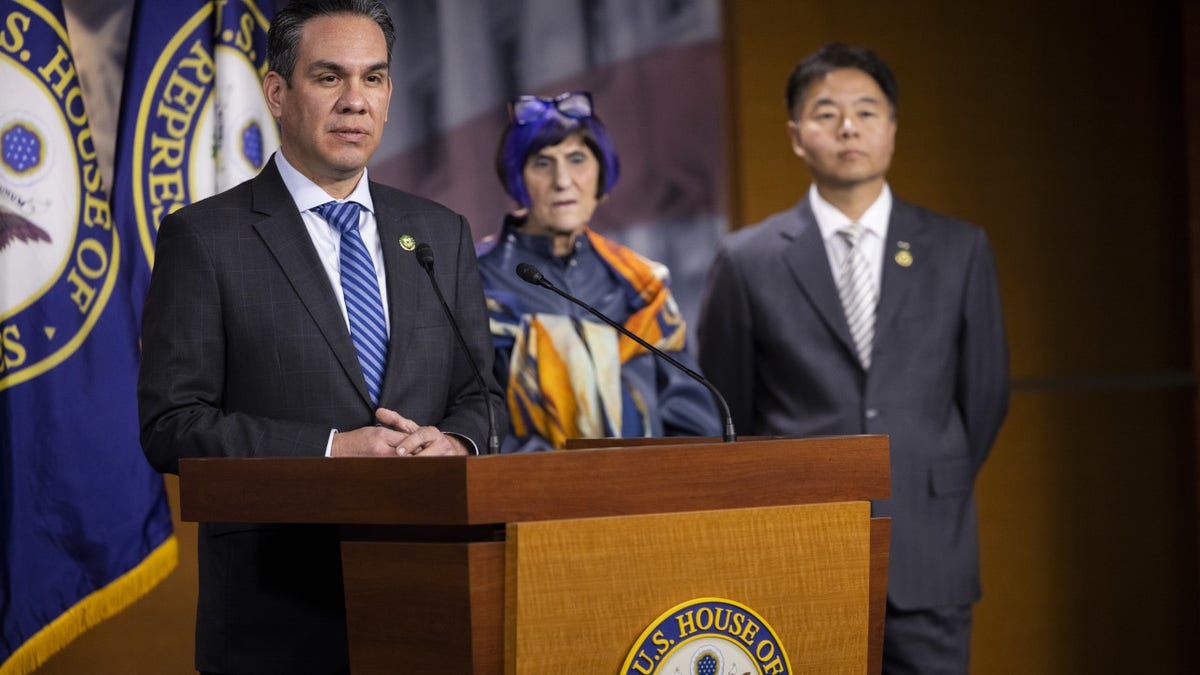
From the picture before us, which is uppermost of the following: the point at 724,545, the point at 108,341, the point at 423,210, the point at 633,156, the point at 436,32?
the point at 436,32

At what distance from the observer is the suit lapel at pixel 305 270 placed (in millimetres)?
1891

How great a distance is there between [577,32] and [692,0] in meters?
0.36

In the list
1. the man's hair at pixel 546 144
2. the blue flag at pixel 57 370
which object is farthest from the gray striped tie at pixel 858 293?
the blue flag at pixel 57 370

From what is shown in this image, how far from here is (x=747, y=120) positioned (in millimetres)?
4164

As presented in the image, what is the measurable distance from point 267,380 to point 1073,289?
3200 mm

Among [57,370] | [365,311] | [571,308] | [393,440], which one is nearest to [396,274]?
[365,311]

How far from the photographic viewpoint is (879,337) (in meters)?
3.02

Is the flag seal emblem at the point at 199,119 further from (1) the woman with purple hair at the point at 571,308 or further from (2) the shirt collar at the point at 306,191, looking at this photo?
(2) the shirt collar at the point at 306,191

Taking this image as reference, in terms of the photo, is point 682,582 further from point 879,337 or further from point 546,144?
point 546,144

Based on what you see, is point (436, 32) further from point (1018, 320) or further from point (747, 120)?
point (1018, 320)

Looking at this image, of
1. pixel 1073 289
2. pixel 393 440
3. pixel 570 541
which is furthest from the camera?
pixel 1073 289

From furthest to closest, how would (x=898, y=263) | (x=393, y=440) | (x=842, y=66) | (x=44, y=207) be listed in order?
1. (x=842, y=66)
2. (x=898, y=263)
3. (x=44, y=207)
4. (x=393, y=440)

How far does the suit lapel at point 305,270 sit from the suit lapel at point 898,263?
4.81 ft

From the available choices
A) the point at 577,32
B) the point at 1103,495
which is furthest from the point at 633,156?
the point at 1103,495
